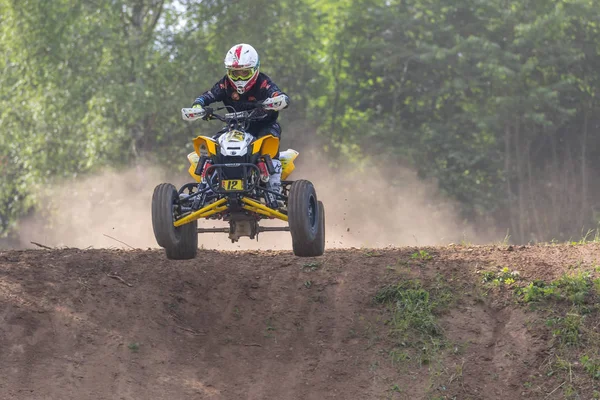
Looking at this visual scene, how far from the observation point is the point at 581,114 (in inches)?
1563

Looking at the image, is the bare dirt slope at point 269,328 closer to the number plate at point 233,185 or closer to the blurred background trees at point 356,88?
the number plate at point 233,185

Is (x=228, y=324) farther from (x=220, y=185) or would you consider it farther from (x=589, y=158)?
(x=589, y=158)

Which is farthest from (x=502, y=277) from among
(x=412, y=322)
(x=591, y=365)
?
(x=591, y=365)

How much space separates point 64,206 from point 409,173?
13640 mm

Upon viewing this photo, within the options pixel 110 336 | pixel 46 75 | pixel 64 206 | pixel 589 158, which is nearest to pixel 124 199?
pixel 64 206

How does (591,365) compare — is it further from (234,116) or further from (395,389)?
(234,116)

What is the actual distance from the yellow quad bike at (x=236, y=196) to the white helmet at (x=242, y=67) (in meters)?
0.30

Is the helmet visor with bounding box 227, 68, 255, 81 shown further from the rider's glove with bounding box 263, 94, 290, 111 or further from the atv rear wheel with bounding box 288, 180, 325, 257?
the atv rear wheel with bounding box 288, 180, 325, 257

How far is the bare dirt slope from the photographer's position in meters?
11.2

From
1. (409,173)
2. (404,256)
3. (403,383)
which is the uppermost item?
(409,173)

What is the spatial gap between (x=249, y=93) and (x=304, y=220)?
6.72 feet

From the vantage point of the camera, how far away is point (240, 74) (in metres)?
12.3

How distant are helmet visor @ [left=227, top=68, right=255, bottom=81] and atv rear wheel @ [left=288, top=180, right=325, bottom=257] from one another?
1.56m

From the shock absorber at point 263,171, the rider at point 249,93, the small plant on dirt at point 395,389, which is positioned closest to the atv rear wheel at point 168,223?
the shock absorber at point 263,171
